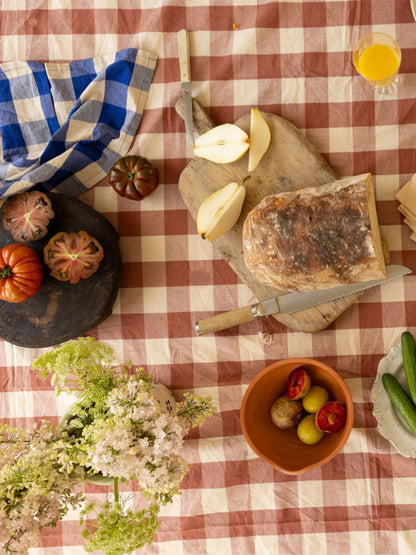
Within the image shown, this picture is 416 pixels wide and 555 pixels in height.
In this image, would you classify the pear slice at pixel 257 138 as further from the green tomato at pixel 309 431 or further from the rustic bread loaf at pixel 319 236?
the green tomato at pixel 309 431

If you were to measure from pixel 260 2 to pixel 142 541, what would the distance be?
1.63 metres

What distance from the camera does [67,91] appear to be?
1745mm

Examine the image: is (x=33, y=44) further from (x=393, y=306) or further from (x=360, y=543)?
(x=360, y=543)

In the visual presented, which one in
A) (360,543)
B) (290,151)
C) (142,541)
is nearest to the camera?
(142,541)

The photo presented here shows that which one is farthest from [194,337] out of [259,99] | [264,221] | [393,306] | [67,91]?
[67,91]

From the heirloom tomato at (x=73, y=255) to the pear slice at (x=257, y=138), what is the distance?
55 cm

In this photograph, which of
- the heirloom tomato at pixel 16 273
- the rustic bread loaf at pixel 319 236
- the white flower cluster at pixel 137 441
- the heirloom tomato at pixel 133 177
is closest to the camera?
the white flower cluster at pixel 137 441

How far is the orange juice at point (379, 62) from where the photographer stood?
161cm

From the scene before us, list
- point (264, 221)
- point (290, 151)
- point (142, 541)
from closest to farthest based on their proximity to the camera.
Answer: point (142, 541) < point (264, 221) < point (290, 151)

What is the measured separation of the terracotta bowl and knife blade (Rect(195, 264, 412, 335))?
0.54 feet

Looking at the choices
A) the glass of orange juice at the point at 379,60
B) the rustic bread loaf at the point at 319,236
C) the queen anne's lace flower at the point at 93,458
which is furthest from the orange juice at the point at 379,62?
the queen anne's lace flower at the point at 93,458

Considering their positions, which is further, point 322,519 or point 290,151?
Answer: point 322,519

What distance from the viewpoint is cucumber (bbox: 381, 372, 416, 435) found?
158 centimetres

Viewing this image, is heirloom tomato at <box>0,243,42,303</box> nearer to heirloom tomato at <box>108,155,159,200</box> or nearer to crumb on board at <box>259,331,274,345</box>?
heirloom tomato at <box>108,155,159,200</box>
